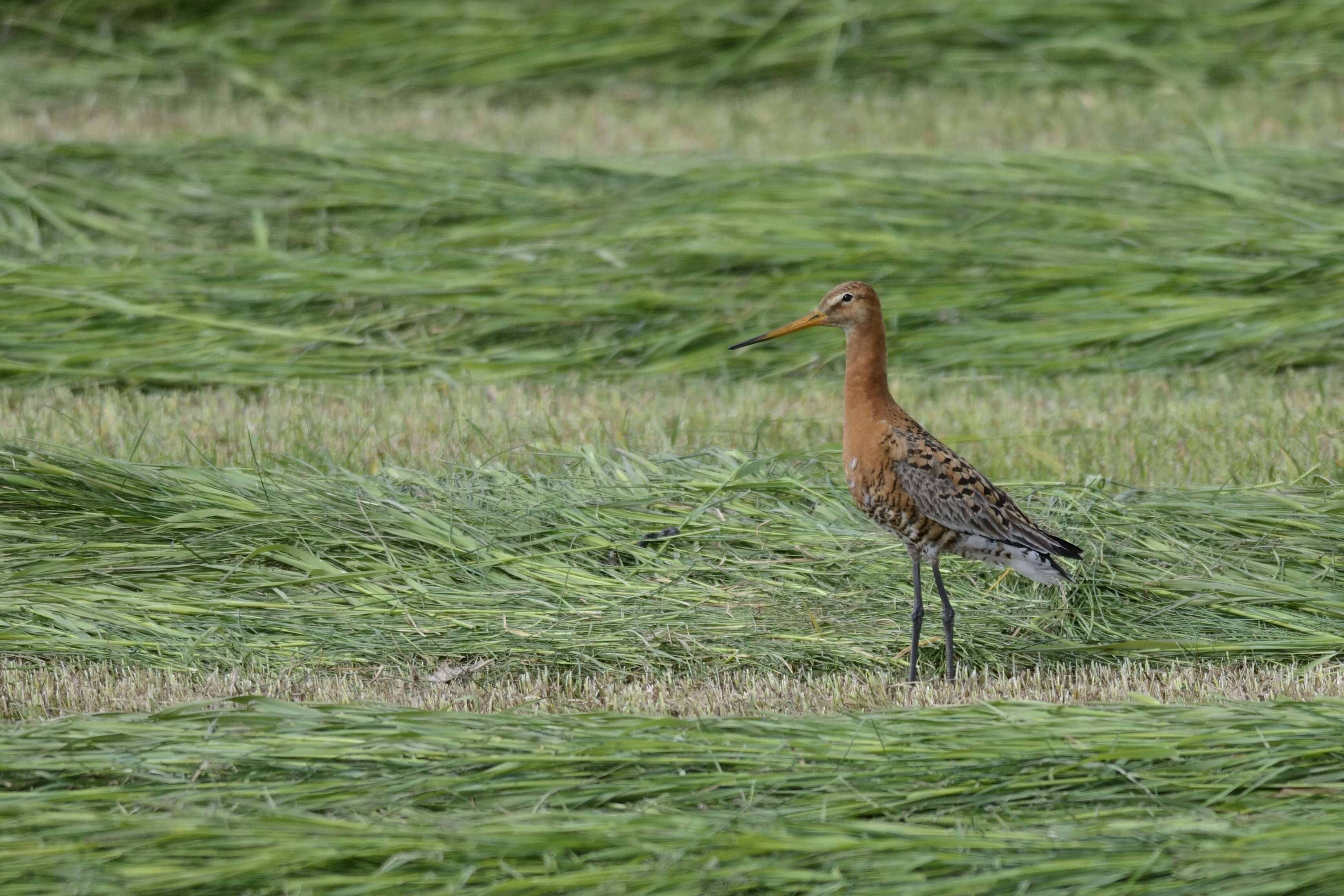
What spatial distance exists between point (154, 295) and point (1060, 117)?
228 inches

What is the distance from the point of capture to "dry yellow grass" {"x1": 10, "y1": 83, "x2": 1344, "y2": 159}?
35.4 feet

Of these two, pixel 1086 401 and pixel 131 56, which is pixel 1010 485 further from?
pixel 131 56

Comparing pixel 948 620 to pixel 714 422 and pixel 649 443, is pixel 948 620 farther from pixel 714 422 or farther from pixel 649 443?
pixel 714 422

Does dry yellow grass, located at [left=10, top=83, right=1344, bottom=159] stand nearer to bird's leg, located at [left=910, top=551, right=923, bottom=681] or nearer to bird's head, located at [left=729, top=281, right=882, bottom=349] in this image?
bird's head, located at [left=729, top=281, right=882, bottom=349]

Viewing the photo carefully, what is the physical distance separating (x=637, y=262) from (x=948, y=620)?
409cm

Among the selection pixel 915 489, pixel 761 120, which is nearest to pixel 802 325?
pixel 915 489

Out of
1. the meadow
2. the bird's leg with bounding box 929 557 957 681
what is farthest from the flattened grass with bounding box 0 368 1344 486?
the bird's leg with bounding box 929 557 957 681

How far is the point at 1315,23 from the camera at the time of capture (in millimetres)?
12102

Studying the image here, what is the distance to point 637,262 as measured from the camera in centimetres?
894

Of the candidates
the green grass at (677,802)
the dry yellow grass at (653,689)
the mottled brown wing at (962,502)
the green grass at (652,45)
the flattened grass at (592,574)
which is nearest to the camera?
the green grass at (677,802)

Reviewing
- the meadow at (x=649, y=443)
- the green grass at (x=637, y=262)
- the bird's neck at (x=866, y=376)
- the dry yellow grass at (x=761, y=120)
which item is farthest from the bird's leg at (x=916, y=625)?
the dry yellow grass at (x=761, y=120)

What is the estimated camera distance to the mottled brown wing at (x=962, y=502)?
5.11 m

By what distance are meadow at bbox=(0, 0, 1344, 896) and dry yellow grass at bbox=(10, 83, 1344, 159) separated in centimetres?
6

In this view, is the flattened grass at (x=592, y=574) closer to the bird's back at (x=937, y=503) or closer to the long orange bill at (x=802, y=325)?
the bird's back at (x=937, y=503)
